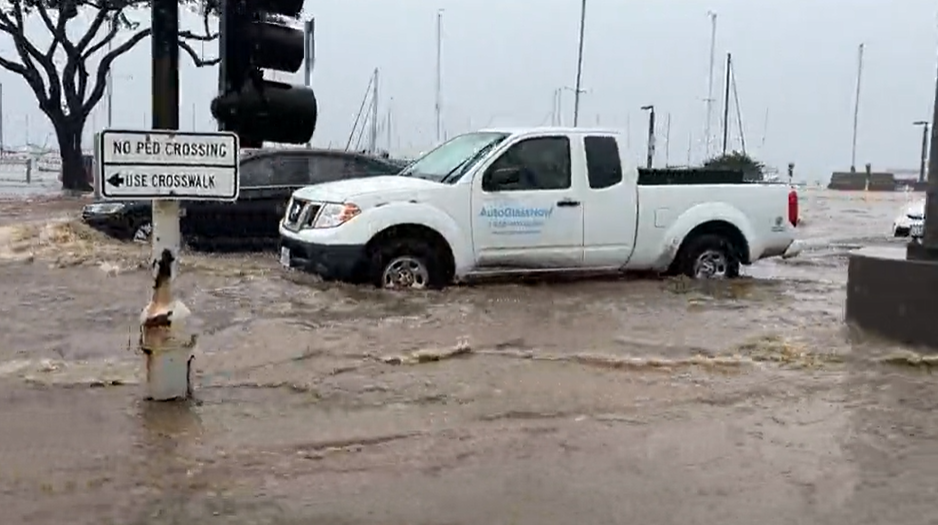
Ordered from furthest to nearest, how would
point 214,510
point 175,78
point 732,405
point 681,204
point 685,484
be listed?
point 681,204 → point 732,405 → point 175,78 → point 685,484 → point 214,510

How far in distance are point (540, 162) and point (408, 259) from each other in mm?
1648

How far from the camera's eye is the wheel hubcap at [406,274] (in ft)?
30.8

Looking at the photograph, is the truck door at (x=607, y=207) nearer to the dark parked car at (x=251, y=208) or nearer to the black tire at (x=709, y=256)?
the black tire at (x=709, y=256)

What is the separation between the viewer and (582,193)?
1006cm

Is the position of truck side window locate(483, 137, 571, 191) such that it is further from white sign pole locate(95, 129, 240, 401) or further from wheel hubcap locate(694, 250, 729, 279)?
white sign pole locate(95, 129, 240, 401)

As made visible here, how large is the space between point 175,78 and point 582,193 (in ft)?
17.5

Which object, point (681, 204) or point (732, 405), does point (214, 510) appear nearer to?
point (732, 405)

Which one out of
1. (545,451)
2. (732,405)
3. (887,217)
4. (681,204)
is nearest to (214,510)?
(545,451)

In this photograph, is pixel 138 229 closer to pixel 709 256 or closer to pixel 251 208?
pixel 251 208

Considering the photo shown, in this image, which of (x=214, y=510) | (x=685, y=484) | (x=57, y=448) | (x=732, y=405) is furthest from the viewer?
(x=732, y=405)

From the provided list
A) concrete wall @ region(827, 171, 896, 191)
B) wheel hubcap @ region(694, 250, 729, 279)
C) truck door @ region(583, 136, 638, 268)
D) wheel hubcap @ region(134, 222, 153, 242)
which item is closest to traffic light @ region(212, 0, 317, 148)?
truck door @ region(583, 136, 638, 268)

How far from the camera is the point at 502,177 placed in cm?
968

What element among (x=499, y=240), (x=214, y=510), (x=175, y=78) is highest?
(x=175, y=78)

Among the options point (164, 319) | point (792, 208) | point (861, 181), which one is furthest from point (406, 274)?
point (861, 181)
